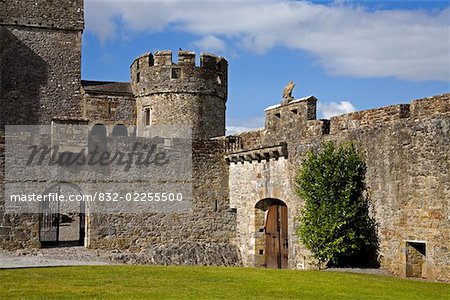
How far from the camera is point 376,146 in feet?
54.1

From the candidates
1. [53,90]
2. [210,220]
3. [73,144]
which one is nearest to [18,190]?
[73,144]

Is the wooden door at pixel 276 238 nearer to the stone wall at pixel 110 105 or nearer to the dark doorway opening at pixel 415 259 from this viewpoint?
the dark doorway opening at pixel 415 259

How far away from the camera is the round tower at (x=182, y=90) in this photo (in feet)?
96.7

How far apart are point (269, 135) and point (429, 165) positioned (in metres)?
6.81

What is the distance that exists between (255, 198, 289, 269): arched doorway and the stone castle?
32 millimetres

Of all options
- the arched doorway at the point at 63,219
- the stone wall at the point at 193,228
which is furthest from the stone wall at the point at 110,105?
the stone wall at the point at 193,228

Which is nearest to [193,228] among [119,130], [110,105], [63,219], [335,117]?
[335,117]

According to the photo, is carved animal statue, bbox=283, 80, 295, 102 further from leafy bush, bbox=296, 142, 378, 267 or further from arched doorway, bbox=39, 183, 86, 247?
arched doorway, bbox=39, 183, 86, 247

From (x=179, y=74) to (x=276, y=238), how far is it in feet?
35.0

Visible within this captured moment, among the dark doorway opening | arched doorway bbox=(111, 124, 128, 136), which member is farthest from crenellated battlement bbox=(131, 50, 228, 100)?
the dark doorway opening

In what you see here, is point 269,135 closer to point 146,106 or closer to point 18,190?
point 18,190

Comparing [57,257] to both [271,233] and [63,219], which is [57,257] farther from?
[63,219]

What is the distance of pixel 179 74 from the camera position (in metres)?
29.5

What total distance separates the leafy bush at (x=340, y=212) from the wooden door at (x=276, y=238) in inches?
126
